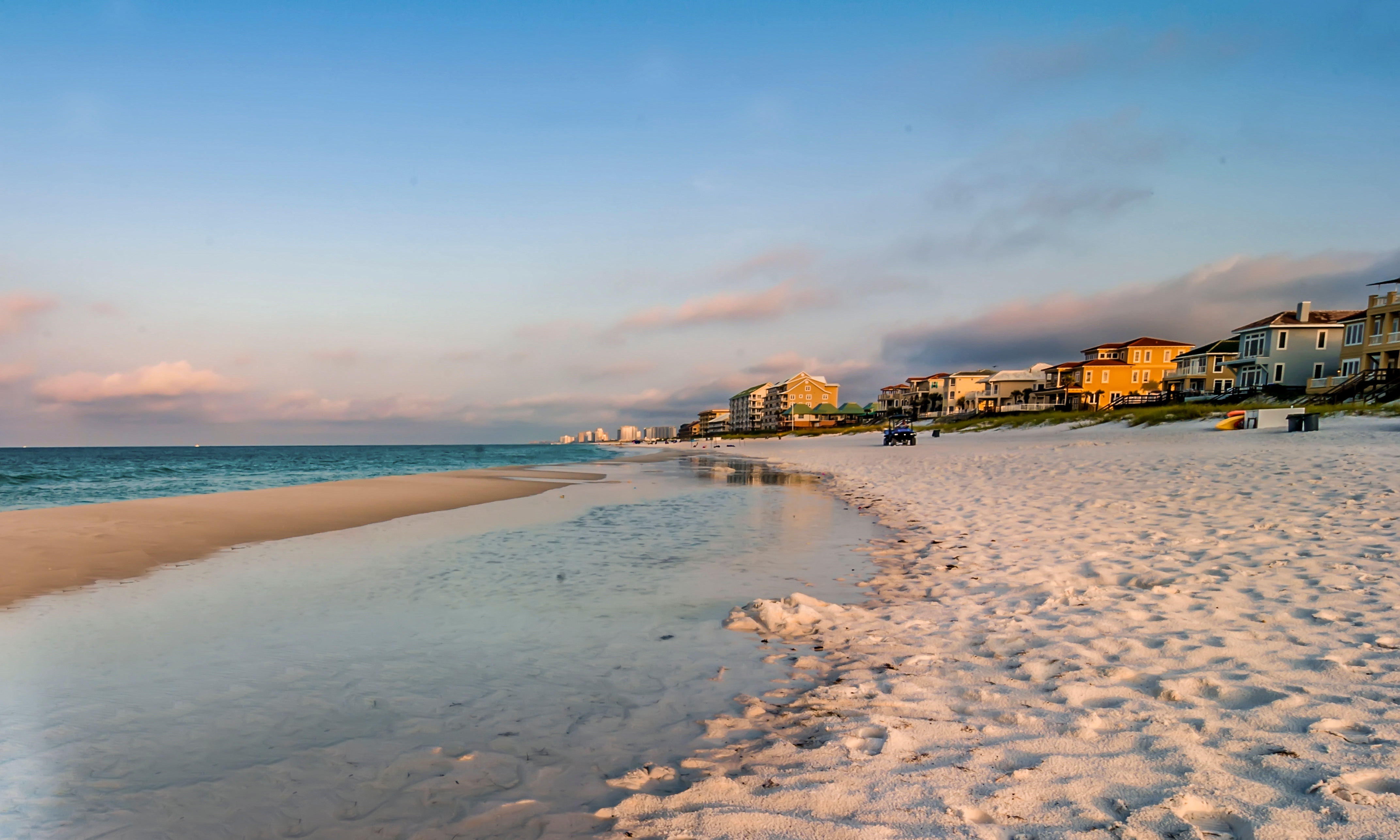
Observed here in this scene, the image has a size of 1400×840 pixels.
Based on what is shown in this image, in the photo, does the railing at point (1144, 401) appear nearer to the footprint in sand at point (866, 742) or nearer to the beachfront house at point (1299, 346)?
the beachfront house at point (1299, 346)

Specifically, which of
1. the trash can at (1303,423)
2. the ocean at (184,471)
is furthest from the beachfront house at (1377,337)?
the ocean at (184,471)

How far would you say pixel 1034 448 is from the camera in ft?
98.1

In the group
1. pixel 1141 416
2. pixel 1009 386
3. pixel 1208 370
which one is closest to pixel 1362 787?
pixel 1141 416

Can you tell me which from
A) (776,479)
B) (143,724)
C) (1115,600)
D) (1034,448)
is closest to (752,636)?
(1115,600)

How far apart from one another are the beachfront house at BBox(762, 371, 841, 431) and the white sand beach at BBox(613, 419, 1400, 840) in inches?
5802

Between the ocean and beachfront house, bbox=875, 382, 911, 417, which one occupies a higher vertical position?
beachfront house, bbox=875, 382, 911, 417

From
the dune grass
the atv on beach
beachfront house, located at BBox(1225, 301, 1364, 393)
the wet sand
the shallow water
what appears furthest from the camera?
beachfront house, located at BBox(1225, 301, 1364, 393)

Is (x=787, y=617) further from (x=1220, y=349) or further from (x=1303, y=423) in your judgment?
(x=1220, y=349)

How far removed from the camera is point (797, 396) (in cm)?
16050

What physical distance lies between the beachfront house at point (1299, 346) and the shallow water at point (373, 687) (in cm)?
6587

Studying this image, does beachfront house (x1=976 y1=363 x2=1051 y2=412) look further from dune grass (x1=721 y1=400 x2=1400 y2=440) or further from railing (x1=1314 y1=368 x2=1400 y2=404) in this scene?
railing (x1=1314 y1=368 x2=1400 y2=404)

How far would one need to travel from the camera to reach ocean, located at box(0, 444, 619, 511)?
27328 millimetres

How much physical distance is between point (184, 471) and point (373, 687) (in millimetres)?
55855

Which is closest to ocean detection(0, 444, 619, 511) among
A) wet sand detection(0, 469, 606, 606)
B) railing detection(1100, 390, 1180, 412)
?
wet sand detection(0, 469, 606, 606)
